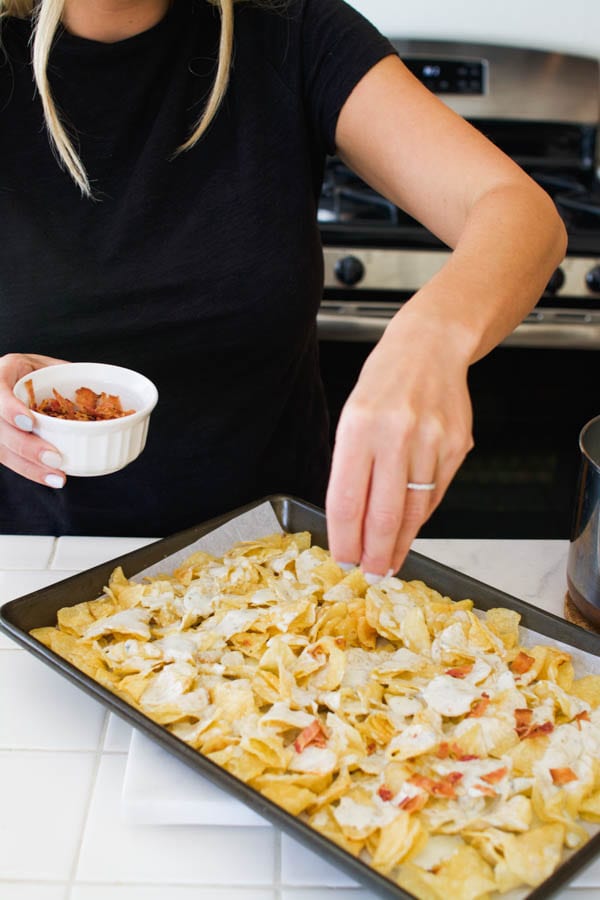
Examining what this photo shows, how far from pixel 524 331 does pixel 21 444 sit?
4.89 feet

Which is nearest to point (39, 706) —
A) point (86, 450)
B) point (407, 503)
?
point (86, 450)

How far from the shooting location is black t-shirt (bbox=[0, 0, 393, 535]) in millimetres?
1279

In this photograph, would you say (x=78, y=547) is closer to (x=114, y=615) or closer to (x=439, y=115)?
(x=114, y=615)

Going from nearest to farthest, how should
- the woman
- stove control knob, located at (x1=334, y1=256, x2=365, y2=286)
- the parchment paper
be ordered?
the parchment paper
the woman
stove control knob, located at (x1=334, y1=256, x2=365, y2=286)

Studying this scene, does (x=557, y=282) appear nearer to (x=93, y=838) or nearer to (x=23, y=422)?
(x=23, y=422)

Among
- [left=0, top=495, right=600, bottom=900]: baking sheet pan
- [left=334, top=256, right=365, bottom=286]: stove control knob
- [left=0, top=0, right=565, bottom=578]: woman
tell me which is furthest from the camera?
[left=334, top=256, right=365, bottom=286]: stove control knob

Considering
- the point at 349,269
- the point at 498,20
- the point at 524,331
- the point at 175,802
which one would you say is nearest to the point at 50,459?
the point at 175,802

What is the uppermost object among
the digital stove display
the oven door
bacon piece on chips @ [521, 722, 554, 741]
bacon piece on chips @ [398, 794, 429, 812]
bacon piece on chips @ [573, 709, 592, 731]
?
the digital stove display

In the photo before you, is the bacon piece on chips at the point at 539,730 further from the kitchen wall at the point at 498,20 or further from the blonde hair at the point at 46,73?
the kitchen wall at the point at 498,20

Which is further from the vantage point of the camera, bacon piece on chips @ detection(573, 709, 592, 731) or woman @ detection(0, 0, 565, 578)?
woman @ detection(0, 0, 565, 578)

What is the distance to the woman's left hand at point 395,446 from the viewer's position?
73 centimetres

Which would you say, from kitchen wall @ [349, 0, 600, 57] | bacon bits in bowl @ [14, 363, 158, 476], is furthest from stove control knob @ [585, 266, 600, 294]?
bacon bits in bowl @ [14, 363, 158, 476]

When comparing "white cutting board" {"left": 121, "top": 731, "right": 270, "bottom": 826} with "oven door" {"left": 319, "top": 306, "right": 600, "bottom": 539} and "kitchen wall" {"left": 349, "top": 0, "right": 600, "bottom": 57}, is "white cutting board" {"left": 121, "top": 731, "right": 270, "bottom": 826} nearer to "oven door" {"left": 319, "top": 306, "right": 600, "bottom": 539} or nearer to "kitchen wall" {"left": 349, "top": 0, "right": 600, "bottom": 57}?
"oven door" {"left": 319, "top": 306, "right": 600, "bottom": 539}

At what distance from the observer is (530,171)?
248cm
